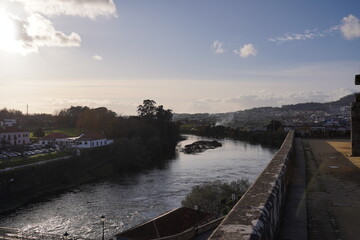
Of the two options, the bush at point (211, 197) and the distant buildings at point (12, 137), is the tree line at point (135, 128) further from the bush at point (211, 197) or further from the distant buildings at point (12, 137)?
the bush at point (211, 197)

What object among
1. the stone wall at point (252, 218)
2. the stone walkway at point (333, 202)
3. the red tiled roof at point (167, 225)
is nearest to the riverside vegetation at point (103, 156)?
the red tiled roof at point (167, 225)

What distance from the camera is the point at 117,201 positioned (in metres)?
28.8

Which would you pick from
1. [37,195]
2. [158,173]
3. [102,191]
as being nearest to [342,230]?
[102,191]

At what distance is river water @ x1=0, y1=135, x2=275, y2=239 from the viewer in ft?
76.1

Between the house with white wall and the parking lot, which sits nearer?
the parking lot

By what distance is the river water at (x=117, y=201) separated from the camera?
76.1 feet

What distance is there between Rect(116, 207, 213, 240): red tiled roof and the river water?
4.54 meters

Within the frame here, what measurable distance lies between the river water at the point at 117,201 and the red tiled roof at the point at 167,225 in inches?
179

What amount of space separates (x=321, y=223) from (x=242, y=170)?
36.0 metres

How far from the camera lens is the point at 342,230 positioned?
4.15m

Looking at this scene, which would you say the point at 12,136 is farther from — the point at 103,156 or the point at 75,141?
the point at 103,156

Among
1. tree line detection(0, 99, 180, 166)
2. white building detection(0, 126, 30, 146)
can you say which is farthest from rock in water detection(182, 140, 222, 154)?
white building detection(0, 126, 30, 146)

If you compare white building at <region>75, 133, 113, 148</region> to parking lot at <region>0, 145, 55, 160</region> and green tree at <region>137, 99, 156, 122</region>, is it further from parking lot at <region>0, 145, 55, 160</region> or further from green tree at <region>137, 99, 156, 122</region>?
green tree at <region>137, 99, 156, 122</region>

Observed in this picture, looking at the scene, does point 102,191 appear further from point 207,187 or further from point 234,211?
point 234,211
